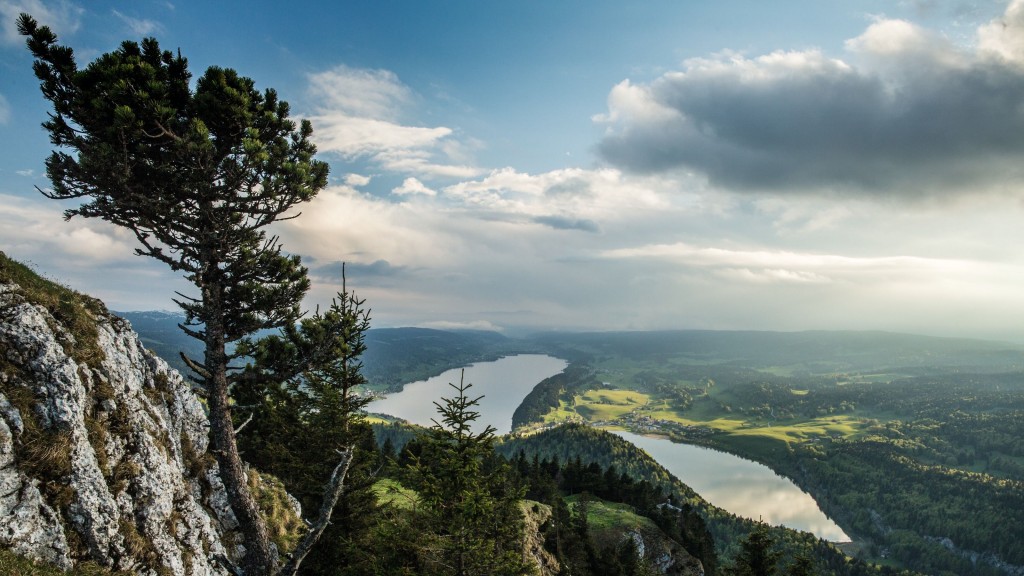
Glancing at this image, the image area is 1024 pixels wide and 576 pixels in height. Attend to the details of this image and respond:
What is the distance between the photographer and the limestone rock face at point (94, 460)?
962cm

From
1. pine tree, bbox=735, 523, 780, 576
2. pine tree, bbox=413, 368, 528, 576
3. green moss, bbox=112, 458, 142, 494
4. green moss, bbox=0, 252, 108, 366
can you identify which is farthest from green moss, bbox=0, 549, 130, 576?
pine tree, bbox=735, 523, 780, 576

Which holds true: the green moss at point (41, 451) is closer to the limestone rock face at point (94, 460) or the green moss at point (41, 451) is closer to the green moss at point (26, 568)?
the limestone rock face at point (94, 460)

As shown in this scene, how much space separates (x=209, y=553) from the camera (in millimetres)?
13562

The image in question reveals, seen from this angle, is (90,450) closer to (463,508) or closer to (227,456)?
(227,456)

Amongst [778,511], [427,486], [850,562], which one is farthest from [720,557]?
[427,486]

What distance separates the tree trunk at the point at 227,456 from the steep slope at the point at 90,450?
33.1 inches

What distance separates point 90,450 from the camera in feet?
35.9

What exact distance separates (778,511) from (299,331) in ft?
729

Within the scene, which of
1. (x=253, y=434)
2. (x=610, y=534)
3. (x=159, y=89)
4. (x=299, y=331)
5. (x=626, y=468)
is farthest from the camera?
(x=626, y=468)

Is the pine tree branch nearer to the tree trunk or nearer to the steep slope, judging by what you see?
the steep slope

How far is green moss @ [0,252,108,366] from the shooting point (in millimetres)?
11914

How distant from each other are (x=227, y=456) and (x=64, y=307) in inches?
244

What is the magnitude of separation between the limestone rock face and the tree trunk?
82cm

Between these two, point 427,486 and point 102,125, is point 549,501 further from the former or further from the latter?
point 102,125
